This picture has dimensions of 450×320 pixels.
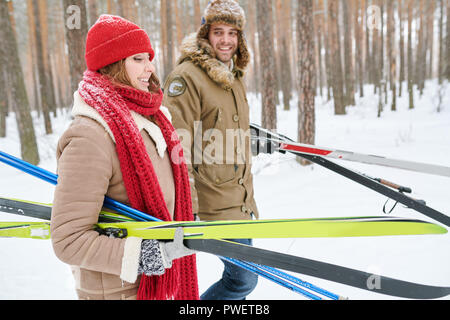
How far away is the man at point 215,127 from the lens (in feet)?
6.12

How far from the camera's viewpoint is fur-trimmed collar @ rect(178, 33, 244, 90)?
75.5 inches

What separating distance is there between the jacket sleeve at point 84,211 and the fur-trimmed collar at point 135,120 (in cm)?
4

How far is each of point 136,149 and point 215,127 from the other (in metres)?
0.85

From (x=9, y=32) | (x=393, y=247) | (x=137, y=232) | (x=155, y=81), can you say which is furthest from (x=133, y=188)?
(x=9, y=32)

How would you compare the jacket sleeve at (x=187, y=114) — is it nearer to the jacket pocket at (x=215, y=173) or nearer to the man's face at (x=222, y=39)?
the jacket pocket at (x=215, y=173)

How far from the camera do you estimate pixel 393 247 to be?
2816 millimetres

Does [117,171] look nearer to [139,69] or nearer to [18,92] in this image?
[139,69]

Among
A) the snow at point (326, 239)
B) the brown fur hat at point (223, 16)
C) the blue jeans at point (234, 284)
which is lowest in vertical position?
the snow at point (326, 239)

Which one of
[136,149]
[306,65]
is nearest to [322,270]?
[136,149]

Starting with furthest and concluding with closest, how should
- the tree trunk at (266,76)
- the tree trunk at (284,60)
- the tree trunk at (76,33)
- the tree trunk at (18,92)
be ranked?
the tree trunk at (284,60) < the tree trunk at (18,92) < the tree trunk at (266,76) < the tree trunk at (76,33)

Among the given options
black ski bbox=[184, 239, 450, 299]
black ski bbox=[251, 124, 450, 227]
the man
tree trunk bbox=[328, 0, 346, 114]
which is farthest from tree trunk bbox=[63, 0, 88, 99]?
tree trunk bbox=[328, 0, 346, 114]

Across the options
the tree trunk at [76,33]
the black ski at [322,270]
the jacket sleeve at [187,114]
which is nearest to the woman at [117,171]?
the black ski at [322,270]
